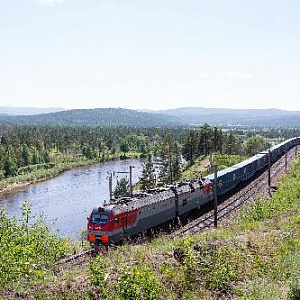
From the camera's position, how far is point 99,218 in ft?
91.0

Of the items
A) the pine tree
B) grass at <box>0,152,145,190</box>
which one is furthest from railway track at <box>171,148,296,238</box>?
the pine tree

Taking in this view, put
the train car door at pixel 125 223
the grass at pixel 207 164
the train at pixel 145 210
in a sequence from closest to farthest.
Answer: the train at pixel 145 210
the train car door at pixel 125 223
the grass at pixel 207 164

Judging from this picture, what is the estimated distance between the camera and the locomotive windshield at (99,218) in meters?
27.5

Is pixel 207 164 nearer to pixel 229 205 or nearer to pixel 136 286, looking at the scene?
pixel 229 205

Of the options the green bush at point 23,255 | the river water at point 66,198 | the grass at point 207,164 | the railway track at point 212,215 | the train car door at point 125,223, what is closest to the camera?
the green bush at point 23,255

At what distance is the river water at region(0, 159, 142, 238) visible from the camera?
2421 inches

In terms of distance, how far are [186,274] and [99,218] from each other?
1467 centimetres

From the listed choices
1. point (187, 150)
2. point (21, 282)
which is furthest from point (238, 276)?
point (187, 150)

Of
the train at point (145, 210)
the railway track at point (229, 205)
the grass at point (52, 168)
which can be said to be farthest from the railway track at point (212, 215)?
the grass at point (52, 168)

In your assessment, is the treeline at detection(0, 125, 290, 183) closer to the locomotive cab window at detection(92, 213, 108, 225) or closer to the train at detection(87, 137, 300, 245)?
the train at detection(87, 137, 300, 245)

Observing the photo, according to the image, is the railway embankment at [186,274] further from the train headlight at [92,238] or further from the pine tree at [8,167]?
the pine tree at [8,167]

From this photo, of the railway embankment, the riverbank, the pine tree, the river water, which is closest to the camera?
the railway embankment

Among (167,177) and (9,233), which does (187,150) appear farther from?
(9,233)

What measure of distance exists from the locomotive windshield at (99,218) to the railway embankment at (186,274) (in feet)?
31.4
